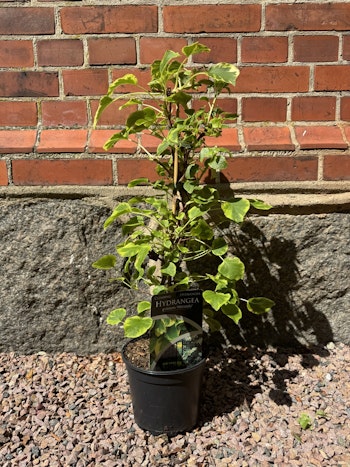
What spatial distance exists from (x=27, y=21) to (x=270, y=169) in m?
0.97

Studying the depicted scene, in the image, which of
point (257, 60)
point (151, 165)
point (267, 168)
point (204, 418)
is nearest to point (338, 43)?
point (257, 60)

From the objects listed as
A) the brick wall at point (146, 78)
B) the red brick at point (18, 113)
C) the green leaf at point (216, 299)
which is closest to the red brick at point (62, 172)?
the brick wall at point (146, 78)

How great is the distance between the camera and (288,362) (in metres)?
2.00

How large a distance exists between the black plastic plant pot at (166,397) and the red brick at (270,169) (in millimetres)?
656

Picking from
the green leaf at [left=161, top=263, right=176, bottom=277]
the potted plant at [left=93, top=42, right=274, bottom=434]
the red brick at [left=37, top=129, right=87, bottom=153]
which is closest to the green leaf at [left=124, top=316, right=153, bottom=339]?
the potted plant at [left=93, top=42, right=274, bottom=434]

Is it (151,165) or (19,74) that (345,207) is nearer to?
(151,165)

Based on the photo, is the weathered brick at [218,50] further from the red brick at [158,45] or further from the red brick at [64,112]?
the red brick at [64,112]

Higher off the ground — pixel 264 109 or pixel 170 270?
pixel 264 109

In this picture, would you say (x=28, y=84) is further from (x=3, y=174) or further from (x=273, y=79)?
(x=273, y=79)

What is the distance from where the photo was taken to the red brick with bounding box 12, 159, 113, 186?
1.88 metres

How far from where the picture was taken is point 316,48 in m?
1.87

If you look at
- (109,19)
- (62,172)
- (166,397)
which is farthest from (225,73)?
(166,397)

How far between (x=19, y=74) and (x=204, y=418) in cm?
131

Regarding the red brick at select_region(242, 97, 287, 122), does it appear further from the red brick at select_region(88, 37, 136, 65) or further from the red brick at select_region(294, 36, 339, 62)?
the red brick at select_region(88, 37, 136, 65)
